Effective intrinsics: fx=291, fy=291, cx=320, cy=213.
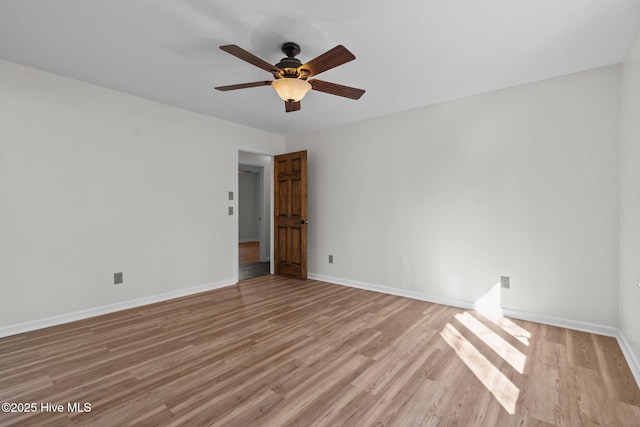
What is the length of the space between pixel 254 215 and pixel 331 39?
846 centimetres

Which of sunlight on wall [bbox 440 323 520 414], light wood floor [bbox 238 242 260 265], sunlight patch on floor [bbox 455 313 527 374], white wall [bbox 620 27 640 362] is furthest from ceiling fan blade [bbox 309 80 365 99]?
light wood floor [bbox 238 242 260 265]

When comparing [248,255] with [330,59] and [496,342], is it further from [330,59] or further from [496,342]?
[330,59]

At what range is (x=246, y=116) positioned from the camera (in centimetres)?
423

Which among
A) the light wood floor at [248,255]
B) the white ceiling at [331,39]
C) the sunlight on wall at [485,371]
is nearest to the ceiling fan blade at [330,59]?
the white ceiling at [331,39]

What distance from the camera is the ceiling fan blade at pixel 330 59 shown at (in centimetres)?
191

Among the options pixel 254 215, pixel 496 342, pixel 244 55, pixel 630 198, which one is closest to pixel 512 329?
pixel 496 342

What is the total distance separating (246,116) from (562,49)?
11.8 feet

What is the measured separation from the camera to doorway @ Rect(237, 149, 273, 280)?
5.84 meters

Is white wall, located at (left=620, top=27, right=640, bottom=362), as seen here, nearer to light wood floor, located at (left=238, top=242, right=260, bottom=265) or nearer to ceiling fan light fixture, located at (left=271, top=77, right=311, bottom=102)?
ceiling fan light fixture, located at (left=271, top=77, right=311, bottom=102)

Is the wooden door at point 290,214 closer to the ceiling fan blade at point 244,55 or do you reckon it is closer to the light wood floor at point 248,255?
the light wood floor at point 248,255

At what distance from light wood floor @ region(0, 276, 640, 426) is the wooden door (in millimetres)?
1752

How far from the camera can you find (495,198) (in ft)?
10.7

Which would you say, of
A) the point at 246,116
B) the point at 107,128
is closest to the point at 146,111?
the point at 107,128

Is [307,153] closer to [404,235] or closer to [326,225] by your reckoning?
[326,225]
